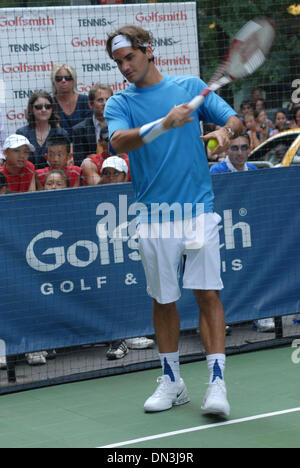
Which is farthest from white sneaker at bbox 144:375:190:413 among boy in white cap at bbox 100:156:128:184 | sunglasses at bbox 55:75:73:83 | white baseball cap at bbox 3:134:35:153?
sunglasses at bbox 55:75:73:83

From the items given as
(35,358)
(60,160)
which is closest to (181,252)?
(35,358)

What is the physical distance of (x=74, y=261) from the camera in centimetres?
636

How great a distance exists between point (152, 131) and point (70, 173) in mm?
2854

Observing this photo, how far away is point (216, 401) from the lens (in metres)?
4.63

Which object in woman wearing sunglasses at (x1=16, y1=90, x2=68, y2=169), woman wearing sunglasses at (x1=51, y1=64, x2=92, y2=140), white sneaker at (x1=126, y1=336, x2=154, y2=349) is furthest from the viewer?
woman wearing sunglasses at (x1=51, y1=64, x2=92, y2=140)

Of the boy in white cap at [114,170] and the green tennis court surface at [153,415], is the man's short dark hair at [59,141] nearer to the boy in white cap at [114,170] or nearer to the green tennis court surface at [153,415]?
the boy in white cap at [114,170]

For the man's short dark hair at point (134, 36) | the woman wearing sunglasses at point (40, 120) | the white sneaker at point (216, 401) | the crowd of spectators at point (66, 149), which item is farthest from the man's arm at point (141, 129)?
the woman wearing sunglasses at point (40, 120)

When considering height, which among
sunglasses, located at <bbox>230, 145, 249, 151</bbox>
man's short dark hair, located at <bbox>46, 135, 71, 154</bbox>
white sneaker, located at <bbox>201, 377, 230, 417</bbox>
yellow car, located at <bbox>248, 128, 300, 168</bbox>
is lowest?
white sneaker, located at <bbox>201, 377, 230, 417</bbox>

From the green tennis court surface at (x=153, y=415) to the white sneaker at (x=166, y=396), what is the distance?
52 mm

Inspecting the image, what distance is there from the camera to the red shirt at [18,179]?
22.7 feet

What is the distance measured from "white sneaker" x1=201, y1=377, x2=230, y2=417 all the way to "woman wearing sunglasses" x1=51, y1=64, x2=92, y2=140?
417cm

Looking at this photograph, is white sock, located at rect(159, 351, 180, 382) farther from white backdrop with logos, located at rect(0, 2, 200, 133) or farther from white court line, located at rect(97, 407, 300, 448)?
white backdrop with logos, located at rect(0, 2, 200, 133)

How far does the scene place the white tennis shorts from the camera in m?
4.79
